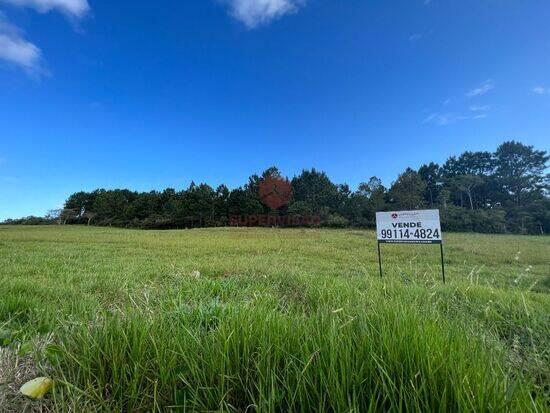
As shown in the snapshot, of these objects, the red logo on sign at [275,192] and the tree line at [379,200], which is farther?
the red logo on sign at [275,192]

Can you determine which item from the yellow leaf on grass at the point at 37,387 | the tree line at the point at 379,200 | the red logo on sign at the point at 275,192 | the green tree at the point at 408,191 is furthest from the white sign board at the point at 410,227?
the red logo on sign at the point at 275,192

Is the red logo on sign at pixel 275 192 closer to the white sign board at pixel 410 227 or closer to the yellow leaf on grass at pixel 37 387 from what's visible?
the white sign board at pixel 410 227

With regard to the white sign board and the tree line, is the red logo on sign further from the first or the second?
the white sign board

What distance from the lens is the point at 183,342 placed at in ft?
4.73

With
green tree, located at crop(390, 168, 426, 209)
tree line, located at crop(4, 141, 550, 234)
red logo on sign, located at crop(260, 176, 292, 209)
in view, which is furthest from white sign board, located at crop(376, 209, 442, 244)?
red logo on sign, located at crop(260, 176, 292, 209)

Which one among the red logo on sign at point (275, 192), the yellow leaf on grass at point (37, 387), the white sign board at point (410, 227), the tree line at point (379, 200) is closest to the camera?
the yellow leaf on grass at point (37, 387)

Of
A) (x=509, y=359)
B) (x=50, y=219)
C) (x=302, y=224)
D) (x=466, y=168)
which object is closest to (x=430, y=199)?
(x=466, y=168)

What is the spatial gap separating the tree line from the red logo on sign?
3.78 feet

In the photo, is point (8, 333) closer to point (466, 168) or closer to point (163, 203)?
point (163, 203)

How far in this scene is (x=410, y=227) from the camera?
7.19 m

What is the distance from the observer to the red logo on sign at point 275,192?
2493 inches

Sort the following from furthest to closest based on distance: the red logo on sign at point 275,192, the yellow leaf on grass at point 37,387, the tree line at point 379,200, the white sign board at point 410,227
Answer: the red logo on sign at point 275,192, the tree line at point 379,200, the white sign board at point 410,227, the yellow leaf on grass at point 37,387

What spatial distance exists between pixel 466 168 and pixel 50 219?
98.3m

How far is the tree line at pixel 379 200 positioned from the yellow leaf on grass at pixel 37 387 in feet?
178
